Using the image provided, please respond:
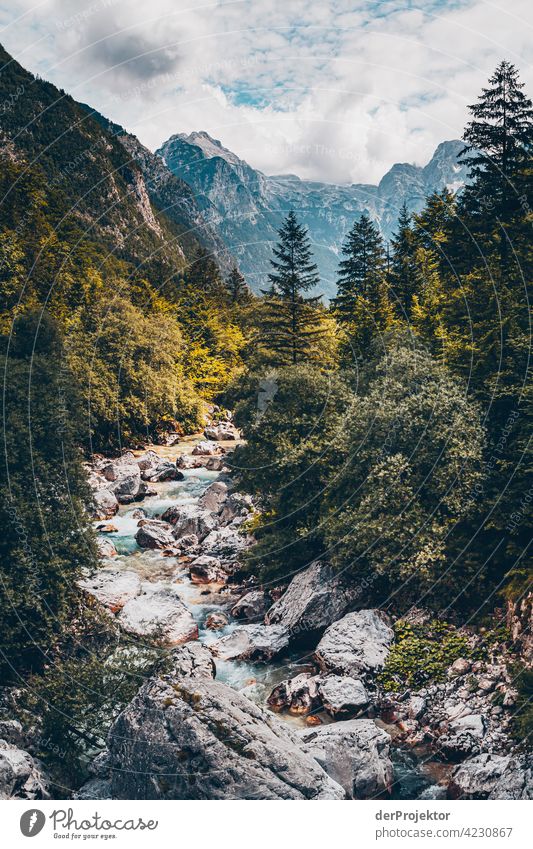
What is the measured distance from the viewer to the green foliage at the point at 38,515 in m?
16.5

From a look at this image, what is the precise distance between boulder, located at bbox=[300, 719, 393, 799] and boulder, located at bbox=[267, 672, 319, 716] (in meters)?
2.28

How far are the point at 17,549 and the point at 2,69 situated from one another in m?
111

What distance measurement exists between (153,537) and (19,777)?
1773 centimetres

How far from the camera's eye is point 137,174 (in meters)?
130

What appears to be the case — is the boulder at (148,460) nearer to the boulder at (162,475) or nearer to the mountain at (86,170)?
the boulder at (162,475)

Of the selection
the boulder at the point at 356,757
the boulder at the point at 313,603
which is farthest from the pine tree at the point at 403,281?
the boulder at the point at 356,757

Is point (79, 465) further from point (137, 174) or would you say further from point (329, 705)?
point (137, 174)

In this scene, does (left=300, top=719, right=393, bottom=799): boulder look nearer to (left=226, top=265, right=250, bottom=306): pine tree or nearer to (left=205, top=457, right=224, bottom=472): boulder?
(left=205, top=457, right=224, bottom=472): boulder

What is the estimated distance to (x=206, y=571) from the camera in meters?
26.8

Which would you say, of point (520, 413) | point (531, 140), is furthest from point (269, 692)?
point (531, 140)

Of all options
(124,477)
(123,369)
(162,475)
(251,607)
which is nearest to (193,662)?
(251,607)

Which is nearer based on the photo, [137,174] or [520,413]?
[520,413]

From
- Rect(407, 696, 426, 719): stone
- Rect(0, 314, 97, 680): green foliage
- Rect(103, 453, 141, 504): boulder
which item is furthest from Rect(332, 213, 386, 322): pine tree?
Rect(407, 696, 426, 719): stone
